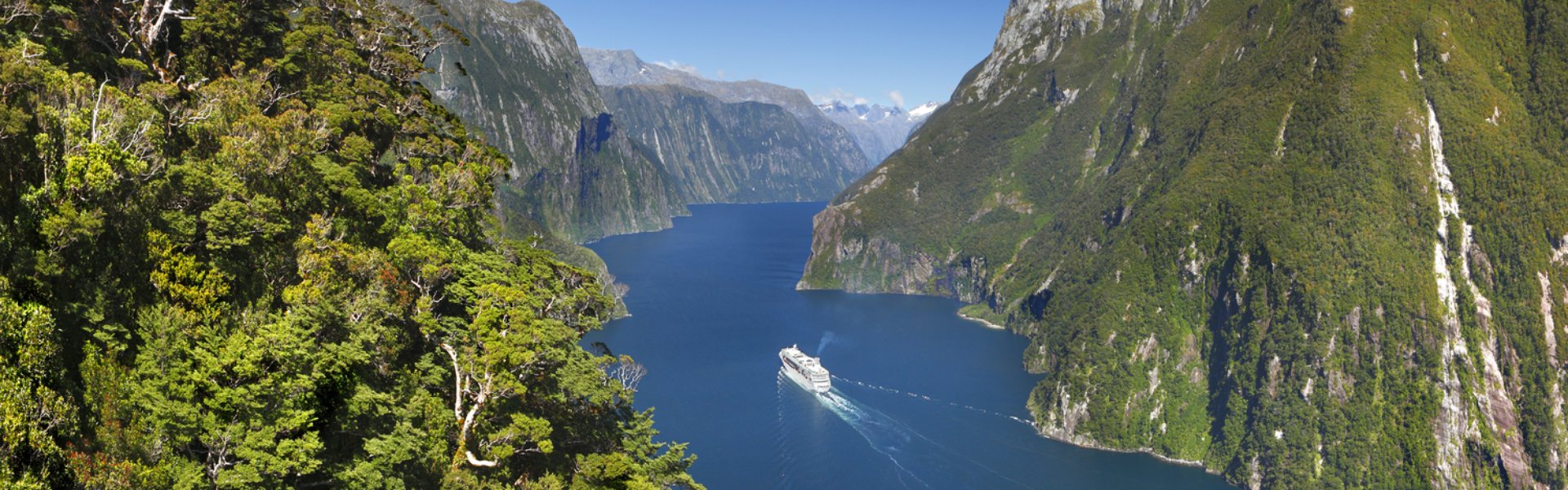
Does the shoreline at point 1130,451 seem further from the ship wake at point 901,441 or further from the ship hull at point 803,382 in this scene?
the ship hull at point 803,382

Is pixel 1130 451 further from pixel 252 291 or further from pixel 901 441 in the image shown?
pixel 252 291

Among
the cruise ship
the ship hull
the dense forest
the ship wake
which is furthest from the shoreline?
the dense forest

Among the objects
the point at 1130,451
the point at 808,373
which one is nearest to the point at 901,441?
the point at 808,373

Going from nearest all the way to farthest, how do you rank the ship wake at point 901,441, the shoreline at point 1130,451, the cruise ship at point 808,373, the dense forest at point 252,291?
1. the dense forest at point 252,291
2. the ship wake at point 901,441
3. the shoreline at point 1130,451
4. the cruise ship at point 808,373

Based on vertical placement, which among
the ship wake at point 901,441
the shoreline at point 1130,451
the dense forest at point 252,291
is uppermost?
the dense forest at point 252,291

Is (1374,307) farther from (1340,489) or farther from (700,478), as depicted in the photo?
(700,478)

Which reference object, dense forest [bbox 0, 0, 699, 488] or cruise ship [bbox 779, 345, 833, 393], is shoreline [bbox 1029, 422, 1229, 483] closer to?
cruise ship [bbox 779, 345, 833, 393]

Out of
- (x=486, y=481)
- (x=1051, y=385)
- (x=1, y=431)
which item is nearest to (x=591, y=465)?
(x=486, y=481)

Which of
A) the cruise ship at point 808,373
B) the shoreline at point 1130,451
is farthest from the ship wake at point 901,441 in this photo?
the shoreline at point 1130,451
